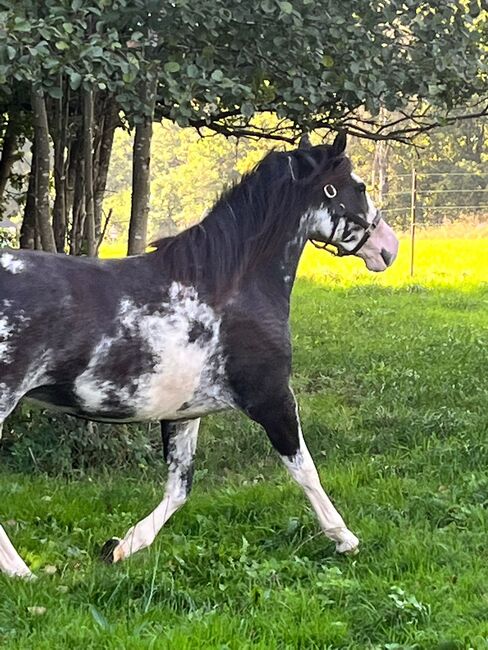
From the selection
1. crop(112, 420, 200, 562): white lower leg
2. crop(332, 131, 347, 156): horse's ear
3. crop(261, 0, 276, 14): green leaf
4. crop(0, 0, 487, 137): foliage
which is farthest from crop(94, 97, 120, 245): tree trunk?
crop(332, 131, 347, 156): horse's ear

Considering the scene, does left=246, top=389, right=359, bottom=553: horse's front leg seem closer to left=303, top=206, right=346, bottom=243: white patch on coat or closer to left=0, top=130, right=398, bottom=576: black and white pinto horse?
left=0, top=130, right=398, bottom=576: black and white pinto horse

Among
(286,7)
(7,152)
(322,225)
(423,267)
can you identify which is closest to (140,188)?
(286,7)

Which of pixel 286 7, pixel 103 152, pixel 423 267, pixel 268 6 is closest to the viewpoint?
pixel 286 7

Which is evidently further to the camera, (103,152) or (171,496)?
(103,152)

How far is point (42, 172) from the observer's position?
6.16m

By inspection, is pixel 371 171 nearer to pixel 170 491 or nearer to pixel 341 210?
pixel 341 210

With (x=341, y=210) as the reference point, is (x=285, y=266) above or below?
below

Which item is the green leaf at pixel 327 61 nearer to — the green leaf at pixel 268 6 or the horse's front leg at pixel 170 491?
the green leaf at pixel 268 6

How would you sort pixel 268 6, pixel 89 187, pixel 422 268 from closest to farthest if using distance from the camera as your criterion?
pixel 268 6 → pixel 89 187 → pixel 422 268

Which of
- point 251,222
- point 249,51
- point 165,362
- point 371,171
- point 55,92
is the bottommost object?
point 165,362

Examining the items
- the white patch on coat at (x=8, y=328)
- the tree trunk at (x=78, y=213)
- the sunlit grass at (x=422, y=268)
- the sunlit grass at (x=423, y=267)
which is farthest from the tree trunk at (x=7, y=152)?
the sunlit grass at (x=422, y=268)

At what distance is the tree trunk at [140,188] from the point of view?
627 cm

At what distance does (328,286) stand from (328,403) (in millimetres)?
9108

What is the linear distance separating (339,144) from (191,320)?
119 centimetres
